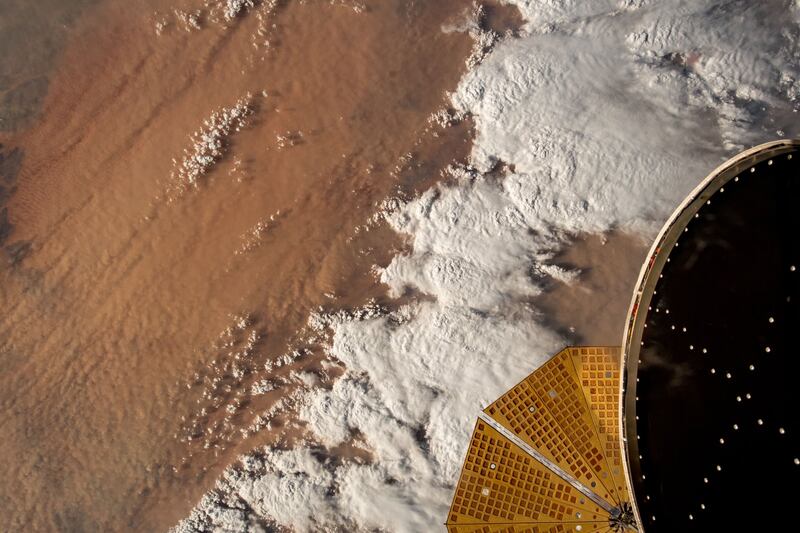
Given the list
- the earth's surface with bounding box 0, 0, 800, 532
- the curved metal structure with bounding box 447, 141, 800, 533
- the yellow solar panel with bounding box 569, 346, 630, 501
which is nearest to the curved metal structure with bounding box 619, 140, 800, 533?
the curved metal structure with bounding box 447, 141, 800, 533

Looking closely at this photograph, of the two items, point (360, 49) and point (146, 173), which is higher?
point (360, 49)

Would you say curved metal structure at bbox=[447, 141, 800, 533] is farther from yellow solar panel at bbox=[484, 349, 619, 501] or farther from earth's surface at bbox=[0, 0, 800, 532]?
earth's surface at bbox=[0, 0, 800, 532]

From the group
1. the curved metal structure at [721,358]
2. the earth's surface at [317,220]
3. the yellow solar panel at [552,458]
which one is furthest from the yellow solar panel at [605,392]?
the earth's surface at [317,220]

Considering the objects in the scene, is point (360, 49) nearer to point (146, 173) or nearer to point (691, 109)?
point (146, 173)

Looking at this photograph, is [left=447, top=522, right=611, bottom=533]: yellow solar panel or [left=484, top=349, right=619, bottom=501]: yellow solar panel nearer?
[left=447, top=522, right=611, bottom=533]: yellow solar panel

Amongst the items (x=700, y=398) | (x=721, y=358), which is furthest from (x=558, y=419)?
(x=721, y=358)

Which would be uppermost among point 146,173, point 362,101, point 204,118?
point 362,101

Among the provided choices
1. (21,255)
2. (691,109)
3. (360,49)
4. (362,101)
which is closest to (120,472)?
(21,255)

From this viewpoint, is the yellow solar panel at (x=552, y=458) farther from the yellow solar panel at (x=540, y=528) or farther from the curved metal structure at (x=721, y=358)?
the curved metal structure at (x=721, y=358)

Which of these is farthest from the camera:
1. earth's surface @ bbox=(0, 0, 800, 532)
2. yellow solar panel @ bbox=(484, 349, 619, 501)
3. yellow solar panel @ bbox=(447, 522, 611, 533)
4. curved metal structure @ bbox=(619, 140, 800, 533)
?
earth's surface @ bbox=(0, 0, 800, 532)
